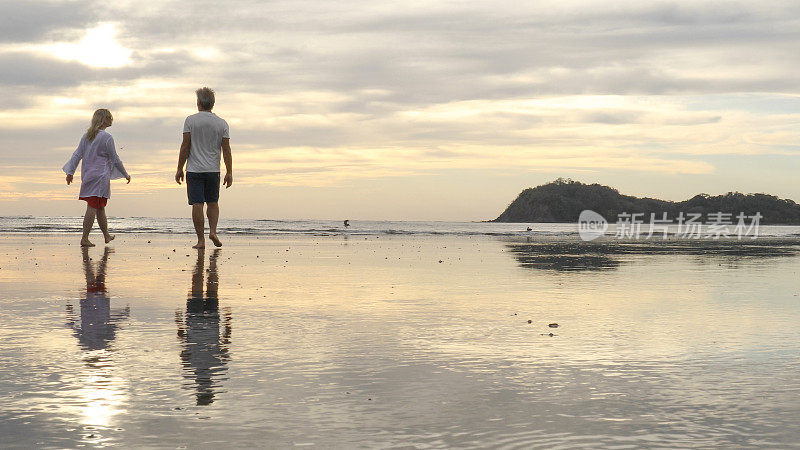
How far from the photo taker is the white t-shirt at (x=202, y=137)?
1259 cm

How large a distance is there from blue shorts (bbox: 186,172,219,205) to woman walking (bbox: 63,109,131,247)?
6.56 feet

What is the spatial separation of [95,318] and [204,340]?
112 cm

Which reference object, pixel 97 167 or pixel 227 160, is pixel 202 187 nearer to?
pixel 227 160

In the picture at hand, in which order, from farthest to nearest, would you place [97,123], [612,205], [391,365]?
1. [612,205]
2. [97,123]
3. [391,365]

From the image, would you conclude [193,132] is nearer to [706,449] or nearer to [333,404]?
[333,404]

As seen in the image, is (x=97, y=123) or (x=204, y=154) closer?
(x=204, y=154)

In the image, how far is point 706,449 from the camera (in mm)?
2455

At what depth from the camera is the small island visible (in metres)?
142

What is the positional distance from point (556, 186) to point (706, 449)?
184051 mm

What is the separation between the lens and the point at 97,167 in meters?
14.2

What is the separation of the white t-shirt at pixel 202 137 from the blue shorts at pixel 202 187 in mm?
98

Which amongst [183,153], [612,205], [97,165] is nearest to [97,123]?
[97,165]

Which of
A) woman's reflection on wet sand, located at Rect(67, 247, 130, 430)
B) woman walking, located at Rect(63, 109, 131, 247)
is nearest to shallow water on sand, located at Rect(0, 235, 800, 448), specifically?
woman's reflection on wet sand, located at Rect(67, 247, 130, 430)

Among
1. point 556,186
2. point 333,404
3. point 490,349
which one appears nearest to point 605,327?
point 490,349
